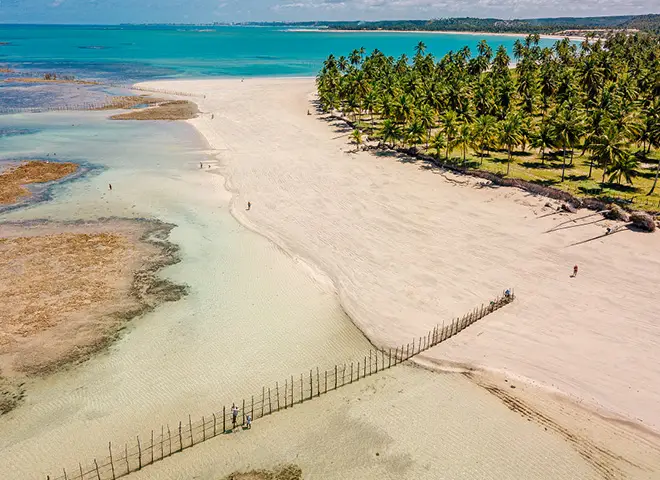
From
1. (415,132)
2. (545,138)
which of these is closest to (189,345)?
(415,132)

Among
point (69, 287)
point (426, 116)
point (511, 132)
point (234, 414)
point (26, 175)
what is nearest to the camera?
point (234, 414)

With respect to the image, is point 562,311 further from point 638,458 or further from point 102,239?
point 102,239

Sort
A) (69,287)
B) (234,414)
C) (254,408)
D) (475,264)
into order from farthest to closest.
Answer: (475,264), (69,287), (254,408), (234,414)

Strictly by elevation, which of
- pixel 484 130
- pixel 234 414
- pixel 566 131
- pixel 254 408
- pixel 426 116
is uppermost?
pixel 426 116

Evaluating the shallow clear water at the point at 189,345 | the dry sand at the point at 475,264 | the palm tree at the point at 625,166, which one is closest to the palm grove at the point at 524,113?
the palm tree at the point at 625,166

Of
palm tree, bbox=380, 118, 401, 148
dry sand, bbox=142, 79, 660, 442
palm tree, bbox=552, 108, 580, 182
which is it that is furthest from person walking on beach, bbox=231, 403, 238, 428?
palm tree, bbox=380, 118, 401, 148

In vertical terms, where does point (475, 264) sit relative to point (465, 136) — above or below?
below

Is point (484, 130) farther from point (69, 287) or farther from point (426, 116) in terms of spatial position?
point (69, 287)
